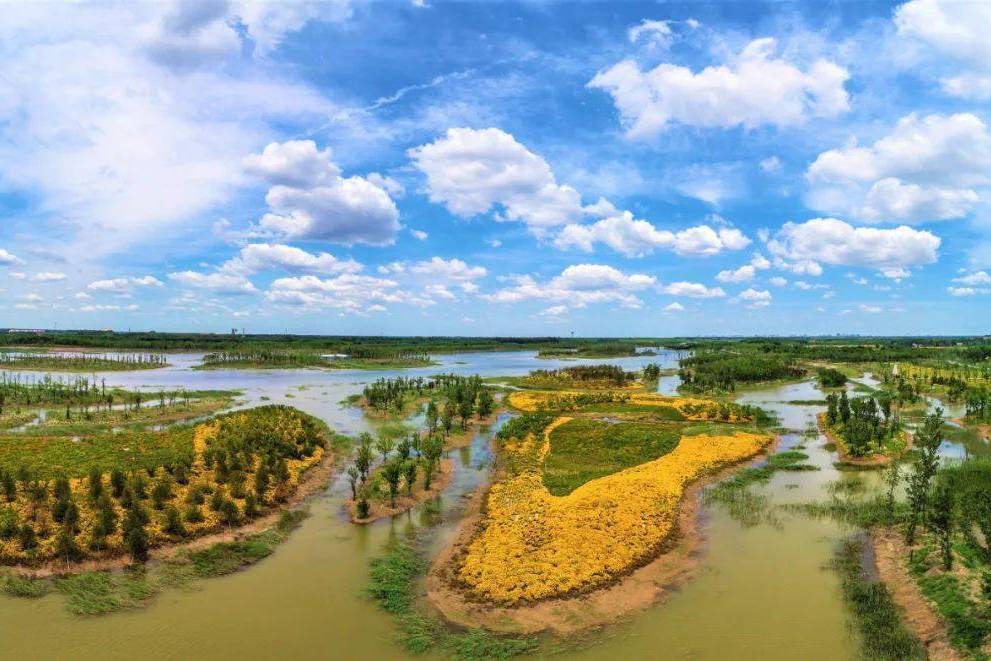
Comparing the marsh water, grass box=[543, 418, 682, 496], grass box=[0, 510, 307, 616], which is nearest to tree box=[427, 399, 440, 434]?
grass box=[543, 418, 682, 496]

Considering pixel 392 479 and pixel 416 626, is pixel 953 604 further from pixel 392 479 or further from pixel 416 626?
pixel 392 479

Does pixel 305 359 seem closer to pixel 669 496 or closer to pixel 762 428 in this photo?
pixel 762 428

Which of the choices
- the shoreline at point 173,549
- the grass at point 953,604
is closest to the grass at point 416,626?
the shoreline at point 173,549

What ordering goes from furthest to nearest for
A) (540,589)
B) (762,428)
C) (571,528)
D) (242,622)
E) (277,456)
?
(762,428) → (277,456) → (571,528) → (540,589) → (242,622)

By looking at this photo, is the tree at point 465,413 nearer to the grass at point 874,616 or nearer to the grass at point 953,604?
the grass at point 874,616

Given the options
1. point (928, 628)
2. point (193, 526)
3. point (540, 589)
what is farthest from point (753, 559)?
point (193, 526)

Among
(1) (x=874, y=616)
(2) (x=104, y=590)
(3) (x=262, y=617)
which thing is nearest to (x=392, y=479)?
(3) (x=262, y=617)

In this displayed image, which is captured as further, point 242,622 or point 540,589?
point 540,589

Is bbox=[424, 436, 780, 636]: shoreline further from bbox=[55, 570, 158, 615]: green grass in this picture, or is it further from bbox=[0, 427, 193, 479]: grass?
bbox=[0, 427, 193, 479]: grass
